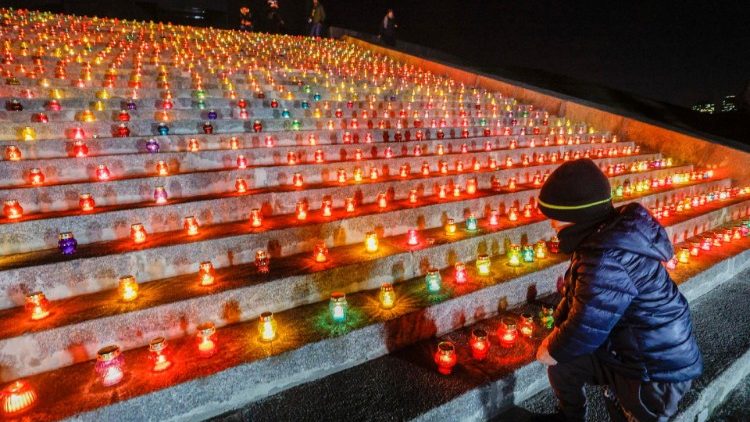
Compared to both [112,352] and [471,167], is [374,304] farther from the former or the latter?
[471,167]

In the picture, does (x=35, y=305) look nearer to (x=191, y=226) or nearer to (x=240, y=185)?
(x=191, y=226)

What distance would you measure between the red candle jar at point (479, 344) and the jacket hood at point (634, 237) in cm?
133

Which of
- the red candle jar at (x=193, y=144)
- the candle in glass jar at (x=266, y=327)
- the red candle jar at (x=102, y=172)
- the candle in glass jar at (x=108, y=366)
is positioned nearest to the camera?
the candle in glass jar at (x=108, y=366)

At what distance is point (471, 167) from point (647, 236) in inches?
184

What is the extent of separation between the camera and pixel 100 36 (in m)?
9.97

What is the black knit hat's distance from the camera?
205 centimetres

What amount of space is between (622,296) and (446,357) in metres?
1.39

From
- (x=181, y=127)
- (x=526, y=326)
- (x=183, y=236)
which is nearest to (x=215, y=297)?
(x=183, y=236)

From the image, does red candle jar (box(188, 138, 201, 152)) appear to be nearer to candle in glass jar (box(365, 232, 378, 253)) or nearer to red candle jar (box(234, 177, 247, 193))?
red candle jar (box(234, 177, 247, 193))

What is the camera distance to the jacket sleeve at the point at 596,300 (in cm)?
200

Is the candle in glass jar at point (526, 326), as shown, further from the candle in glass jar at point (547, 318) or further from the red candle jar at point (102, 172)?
the red candle jar at point (102, 172)

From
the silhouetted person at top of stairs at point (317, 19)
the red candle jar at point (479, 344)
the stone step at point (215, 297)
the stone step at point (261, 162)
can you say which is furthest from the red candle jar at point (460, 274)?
the silhouetted person at top of stairs at point (317, 19)

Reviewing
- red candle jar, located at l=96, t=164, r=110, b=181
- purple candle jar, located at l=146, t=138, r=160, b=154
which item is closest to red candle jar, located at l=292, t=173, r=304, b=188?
purple candle jar, located at l=146, t=138, r=160, b=154

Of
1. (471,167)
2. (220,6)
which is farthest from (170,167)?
(220,6)
